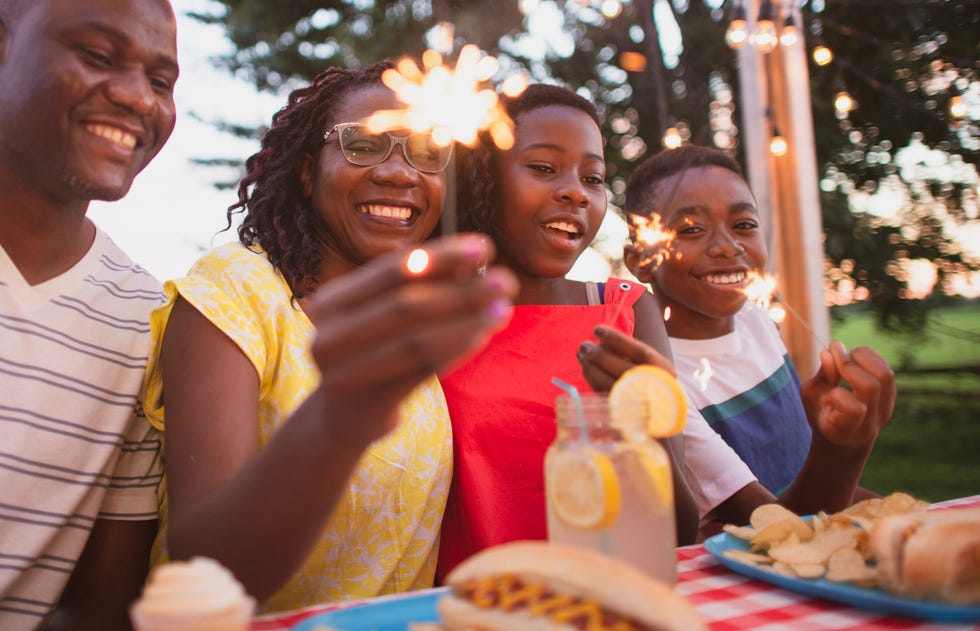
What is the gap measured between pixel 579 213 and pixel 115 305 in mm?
1347

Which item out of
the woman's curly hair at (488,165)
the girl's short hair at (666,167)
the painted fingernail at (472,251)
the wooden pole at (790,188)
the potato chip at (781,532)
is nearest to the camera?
the painted fingernail at (472,251)

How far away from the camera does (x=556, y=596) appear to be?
1.07 m

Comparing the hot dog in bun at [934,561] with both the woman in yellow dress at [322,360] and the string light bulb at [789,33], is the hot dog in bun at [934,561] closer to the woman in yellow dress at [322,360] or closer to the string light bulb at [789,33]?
the woman in yellow dress at [322,360]

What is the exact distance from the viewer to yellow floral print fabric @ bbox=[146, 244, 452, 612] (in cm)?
180

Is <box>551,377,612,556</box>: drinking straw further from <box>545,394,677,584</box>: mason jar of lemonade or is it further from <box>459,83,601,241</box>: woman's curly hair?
<box>459,83,601,241</box>: woman's curly hair

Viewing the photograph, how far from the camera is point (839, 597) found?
4.16 ft

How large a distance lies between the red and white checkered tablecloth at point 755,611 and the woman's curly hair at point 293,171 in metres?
1.04

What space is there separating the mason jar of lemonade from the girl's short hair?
2.06m

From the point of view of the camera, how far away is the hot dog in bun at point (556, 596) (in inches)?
39.3

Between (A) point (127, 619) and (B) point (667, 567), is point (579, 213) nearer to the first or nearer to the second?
(B) point (667, 567)

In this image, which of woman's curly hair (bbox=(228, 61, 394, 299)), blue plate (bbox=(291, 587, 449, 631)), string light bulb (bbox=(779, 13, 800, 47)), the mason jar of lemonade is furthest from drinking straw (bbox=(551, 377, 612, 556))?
string light bulb (bbox=(779, 13, 800, 47))

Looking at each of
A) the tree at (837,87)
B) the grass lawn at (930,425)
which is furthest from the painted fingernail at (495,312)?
the grass lawn at (930,425)

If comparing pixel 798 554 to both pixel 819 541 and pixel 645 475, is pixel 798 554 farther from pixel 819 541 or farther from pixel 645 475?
pixel 645 475

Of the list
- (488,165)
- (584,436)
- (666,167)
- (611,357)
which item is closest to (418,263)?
(584,436)
